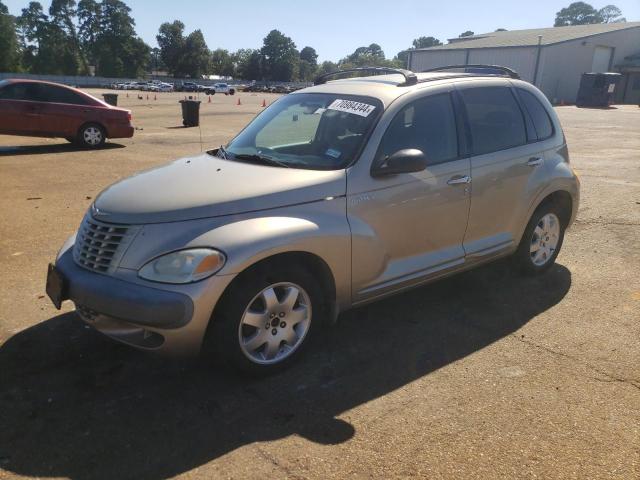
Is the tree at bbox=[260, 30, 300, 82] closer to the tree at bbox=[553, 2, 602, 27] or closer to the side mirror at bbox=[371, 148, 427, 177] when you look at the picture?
the tree at bbox=[553, 2, 602, 27]

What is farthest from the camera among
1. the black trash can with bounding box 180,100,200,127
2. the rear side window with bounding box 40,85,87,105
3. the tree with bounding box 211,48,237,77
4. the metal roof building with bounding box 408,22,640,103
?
the tree with bounding box 211,48,237,77

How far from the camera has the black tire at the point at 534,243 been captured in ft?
16.1

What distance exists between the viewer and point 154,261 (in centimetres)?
298

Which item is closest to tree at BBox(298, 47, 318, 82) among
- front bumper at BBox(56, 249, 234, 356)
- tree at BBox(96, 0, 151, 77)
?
tree at BBox(96, 0, 151, 77)

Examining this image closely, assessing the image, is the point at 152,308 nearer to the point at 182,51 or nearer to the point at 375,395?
the point at 375,395

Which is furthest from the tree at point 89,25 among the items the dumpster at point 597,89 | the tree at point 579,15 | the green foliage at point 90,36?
the tree at point 579,15

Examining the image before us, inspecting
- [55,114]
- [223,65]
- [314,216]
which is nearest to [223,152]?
[314,216]

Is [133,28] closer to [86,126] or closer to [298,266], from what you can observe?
[86,126]

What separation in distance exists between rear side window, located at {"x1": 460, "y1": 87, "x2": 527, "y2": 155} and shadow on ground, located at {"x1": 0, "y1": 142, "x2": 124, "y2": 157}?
35.4 ft

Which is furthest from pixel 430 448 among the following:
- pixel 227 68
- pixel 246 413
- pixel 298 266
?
pixel 227 68

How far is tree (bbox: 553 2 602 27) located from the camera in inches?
6324

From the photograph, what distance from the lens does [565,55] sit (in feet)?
183

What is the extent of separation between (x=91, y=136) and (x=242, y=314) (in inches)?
453

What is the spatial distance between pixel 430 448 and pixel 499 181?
243 cm
